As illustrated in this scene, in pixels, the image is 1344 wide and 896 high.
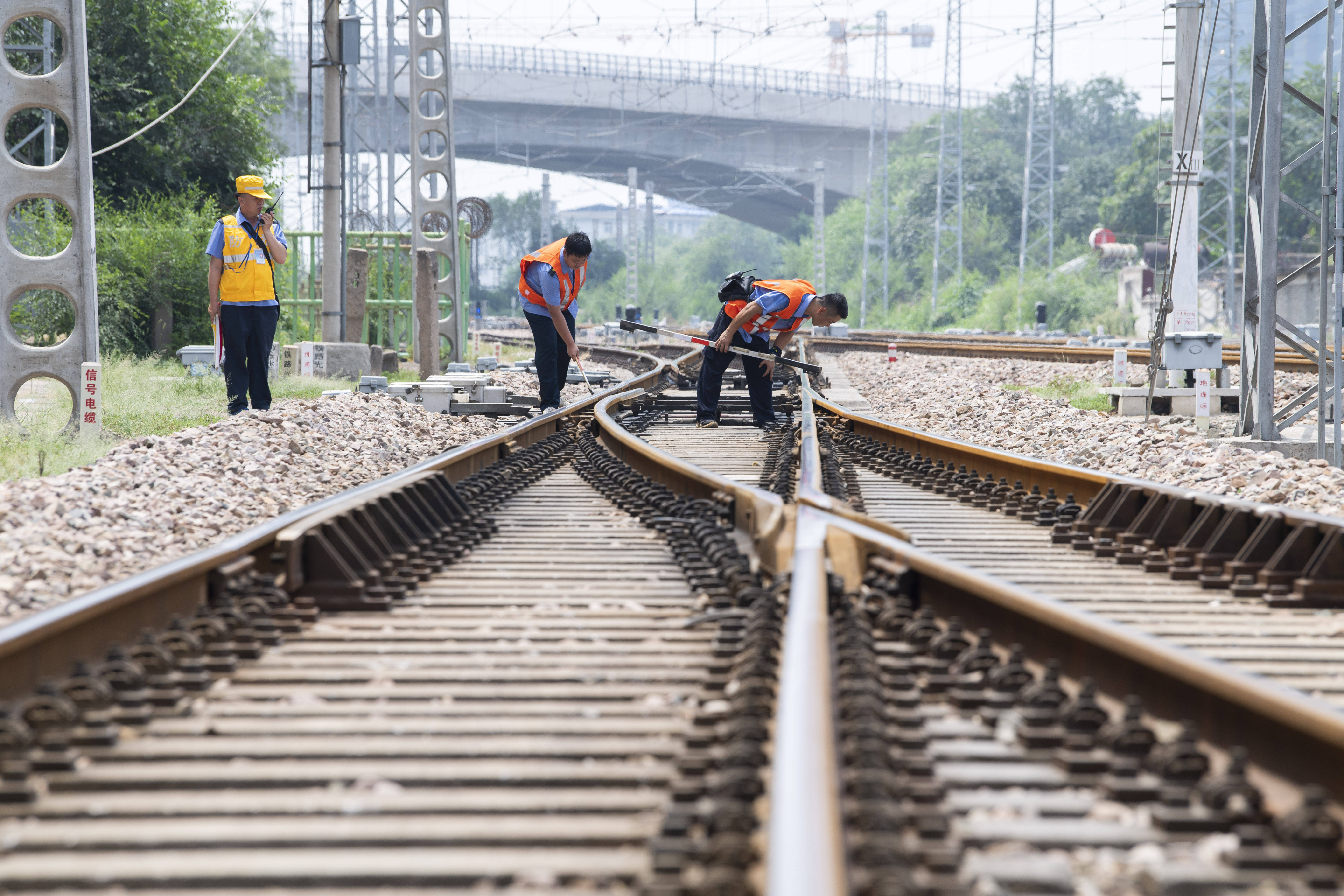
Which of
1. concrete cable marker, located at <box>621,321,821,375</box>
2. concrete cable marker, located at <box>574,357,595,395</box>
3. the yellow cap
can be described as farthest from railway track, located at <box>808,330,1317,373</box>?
the yellow cap

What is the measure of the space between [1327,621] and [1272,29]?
8.19 metres

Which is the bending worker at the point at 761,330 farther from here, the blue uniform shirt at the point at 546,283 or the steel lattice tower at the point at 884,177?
the steel lattice tower at the point at 884,177

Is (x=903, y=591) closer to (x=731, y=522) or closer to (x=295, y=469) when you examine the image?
(x=731, y=522)

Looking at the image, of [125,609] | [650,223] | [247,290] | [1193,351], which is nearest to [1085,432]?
[1193,351]

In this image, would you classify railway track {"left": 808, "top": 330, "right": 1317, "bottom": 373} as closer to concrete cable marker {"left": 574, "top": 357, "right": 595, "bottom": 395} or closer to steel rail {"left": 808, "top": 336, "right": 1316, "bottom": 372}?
steel rail {"left": 808, "top": 336, "right": 1316, "bottom": 372}

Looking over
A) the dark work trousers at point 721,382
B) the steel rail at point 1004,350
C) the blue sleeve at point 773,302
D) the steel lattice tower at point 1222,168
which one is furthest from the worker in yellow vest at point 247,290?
the steel lattice tower at point 1222,168

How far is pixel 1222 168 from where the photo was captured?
225 feet

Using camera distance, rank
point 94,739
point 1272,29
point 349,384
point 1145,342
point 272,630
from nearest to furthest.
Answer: point 94,739 < point 272,630 < point 1272,29 < point 349,384 < point 1145,342

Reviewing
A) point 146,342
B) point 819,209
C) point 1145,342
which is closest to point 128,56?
point 146,342

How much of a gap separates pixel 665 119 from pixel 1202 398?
2495 inches

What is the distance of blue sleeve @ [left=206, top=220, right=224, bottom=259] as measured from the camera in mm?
9648

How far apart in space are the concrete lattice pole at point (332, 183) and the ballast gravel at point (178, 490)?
713 cm

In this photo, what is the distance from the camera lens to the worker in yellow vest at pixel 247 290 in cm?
980

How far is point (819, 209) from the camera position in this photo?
61.1 metres
